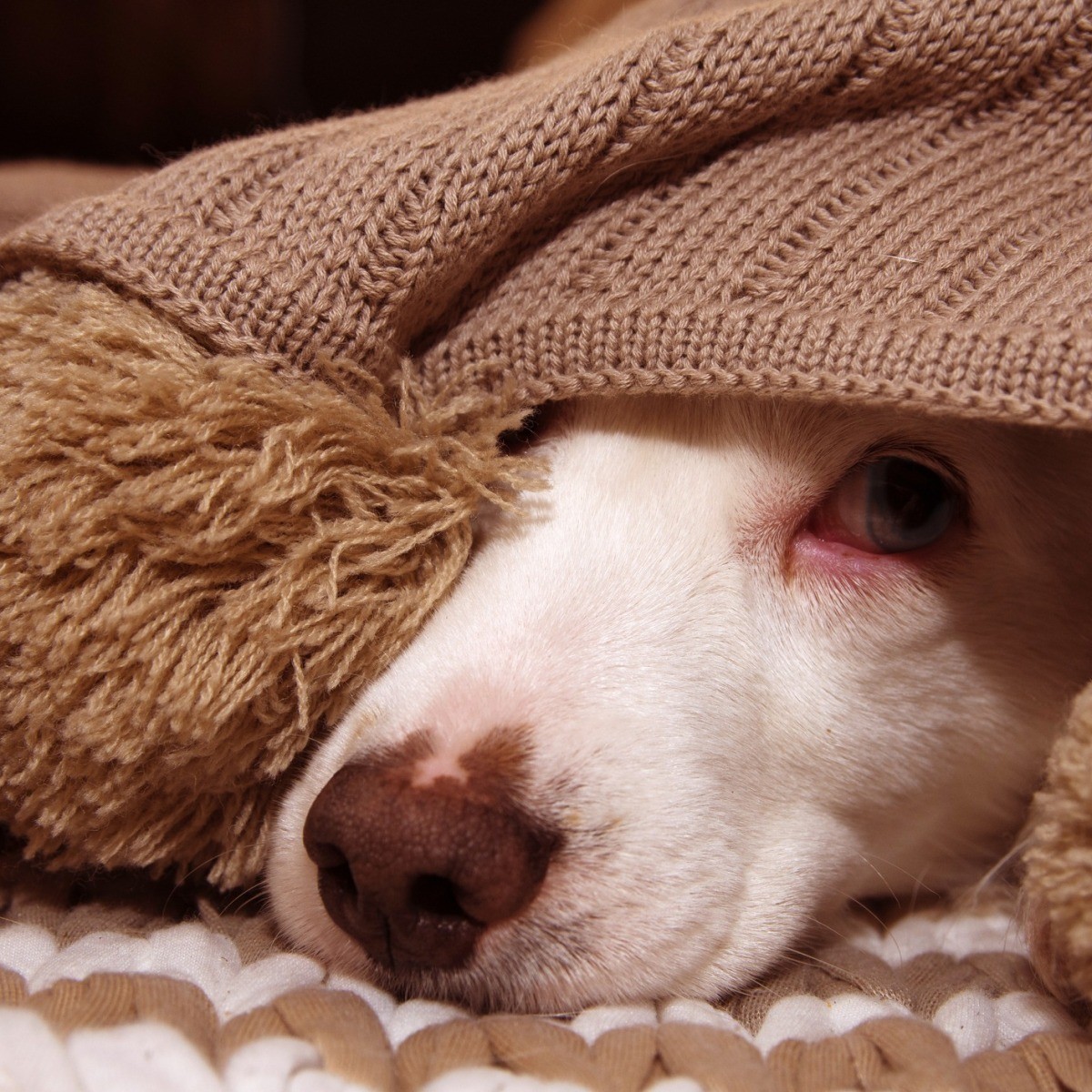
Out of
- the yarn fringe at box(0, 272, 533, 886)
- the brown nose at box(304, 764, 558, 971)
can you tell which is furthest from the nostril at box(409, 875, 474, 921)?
the yarn fringe at box(0, 272, 533, 886)

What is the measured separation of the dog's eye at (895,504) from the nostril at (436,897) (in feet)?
1.65

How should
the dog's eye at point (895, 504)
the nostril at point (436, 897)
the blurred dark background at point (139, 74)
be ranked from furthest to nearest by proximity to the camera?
1. the blurred dark background at point (139, 74)
2. the dog's eye at point (895, 504)
3. the nostril at point (436, 897)

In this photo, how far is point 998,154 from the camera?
38.9 inches

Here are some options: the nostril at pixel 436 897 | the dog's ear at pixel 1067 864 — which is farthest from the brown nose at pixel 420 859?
the dog's ear at pixel 1067 864

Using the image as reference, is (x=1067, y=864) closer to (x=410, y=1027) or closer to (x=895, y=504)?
(x=895, y=504)

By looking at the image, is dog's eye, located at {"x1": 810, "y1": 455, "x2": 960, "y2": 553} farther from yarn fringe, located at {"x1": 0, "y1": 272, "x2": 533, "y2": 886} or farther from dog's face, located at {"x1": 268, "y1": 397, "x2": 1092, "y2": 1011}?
yarn fringe, located at {"x1": 0, "y1": 272, "x2": 533, "y2": 886}

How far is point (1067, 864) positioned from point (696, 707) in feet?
1.01

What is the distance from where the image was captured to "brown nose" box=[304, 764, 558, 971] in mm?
779

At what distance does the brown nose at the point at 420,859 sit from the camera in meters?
0.78

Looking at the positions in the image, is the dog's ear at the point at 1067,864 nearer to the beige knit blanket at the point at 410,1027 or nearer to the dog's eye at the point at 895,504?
the beige knit blanket at the point at 410,1027

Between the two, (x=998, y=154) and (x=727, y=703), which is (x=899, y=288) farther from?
(x=727, y=703)

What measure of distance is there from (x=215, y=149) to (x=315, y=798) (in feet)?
2.03

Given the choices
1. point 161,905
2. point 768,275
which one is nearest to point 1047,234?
point 768,275

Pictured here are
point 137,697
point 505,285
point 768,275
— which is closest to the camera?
point 137,697
